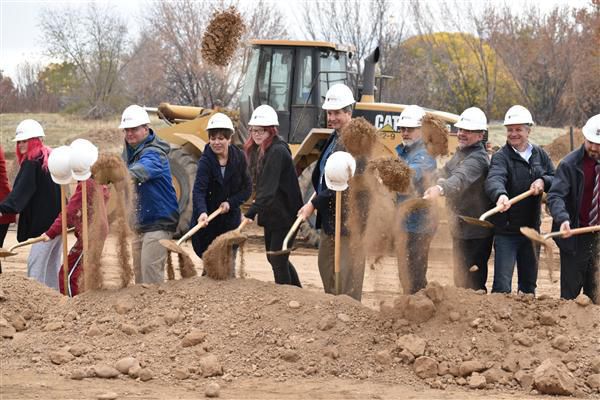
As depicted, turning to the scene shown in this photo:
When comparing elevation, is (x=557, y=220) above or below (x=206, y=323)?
above

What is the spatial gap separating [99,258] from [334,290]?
1.89m

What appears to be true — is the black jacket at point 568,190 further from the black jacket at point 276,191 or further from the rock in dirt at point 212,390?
the rock in dirt at point 212,390

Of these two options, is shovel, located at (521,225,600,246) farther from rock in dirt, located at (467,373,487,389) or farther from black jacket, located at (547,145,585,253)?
rock in dirt, located at (467,373,487,389)

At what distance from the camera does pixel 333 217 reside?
26.6 feet

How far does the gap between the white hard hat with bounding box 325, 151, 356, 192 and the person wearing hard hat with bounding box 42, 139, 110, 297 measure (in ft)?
6.15

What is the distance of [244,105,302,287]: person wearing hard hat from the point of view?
27.5 feet

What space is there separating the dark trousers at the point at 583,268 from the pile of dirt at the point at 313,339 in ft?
1.44

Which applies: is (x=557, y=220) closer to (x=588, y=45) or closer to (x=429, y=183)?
(x=429, y=183)

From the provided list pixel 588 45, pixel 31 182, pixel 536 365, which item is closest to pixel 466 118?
pixel 536 365

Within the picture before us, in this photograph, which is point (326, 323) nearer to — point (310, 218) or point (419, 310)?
point (419, 310)

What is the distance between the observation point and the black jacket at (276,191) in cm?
838

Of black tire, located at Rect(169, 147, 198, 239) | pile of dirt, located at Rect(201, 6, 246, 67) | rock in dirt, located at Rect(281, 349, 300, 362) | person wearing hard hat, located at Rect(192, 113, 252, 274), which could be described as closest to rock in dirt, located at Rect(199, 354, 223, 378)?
rock in dirt, located at Rect(281, 349, 300, 362)

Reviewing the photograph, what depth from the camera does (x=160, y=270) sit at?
8406mm

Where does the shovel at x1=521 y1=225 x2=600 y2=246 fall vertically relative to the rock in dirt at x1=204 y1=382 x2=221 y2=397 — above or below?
above
